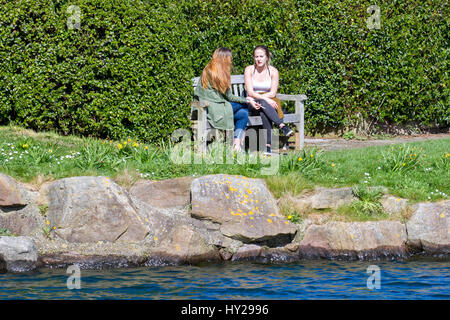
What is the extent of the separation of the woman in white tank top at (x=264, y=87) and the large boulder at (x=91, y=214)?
2661 millimetres

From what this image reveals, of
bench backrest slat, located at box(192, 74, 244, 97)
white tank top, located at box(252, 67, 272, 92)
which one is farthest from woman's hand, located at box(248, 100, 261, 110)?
bench backrest slat, located at box(192, 74, 244, 97)

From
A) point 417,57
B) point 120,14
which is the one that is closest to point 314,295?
point 120,14

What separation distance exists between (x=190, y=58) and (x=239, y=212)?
376 centimetres

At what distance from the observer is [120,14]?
9719 mm

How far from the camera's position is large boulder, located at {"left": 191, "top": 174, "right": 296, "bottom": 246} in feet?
24.0

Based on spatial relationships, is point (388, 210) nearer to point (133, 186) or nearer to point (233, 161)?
point (233, 161)

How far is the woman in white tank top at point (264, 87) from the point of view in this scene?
→ 368 inches

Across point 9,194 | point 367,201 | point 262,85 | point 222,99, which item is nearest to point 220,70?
point 222,99

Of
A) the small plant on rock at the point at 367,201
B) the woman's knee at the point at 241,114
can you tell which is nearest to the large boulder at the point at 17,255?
the small plant on rock at the point at 367,201

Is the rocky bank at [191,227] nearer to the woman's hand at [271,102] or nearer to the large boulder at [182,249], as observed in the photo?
the large boulder at [182,249]

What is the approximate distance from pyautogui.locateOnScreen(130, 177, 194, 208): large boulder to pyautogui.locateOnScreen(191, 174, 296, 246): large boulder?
249 millimetres

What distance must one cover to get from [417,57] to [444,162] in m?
3.82

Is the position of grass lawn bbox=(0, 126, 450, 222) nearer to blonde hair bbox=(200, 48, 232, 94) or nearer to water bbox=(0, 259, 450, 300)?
water bbox=(0, 259, 450, 300)

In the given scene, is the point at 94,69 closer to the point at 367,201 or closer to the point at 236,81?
the point at 236,81
